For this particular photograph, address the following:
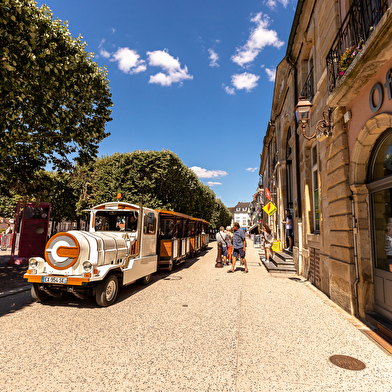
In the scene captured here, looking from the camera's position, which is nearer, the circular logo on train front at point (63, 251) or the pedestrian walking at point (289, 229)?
the circular logo on train front at point (63, 251)

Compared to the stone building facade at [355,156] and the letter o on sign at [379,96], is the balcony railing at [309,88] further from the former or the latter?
the letter o on sign at [379,96]

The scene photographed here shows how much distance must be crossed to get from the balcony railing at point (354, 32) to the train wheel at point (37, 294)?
7807 millimetres

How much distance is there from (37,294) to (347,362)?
6028 mm

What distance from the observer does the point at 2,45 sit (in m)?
6.24

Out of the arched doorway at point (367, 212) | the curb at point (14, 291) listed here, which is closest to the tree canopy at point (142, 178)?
the curb at point (14, 291)

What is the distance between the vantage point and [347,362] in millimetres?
3488

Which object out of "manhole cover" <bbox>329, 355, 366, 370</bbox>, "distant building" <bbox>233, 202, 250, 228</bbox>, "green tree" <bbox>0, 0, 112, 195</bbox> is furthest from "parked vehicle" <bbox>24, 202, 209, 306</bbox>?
"distant building" <bbox>233, 202, 250, 228</bbox>

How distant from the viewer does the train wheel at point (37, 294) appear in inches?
233

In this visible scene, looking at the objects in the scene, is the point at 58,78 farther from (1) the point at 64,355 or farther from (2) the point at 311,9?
(2) the point at 311,9

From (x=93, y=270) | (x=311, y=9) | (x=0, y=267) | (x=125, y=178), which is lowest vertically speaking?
(x=0, y=267)

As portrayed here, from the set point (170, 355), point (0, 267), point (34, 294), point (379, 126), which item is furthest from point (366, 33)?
point (0, 267)

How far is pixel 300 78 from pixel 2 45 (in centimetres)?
1029

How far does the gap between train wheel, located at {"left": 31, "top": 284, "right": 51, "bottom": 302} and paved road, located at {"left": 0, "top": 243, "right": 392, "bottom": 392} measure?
6.0 inches

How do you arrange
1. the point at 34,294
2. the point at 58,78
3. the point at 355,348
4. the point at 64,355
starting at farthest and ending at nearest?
the point at 58,78 → the point at 34,294 → the point at 355,348 → the point at 64,355
